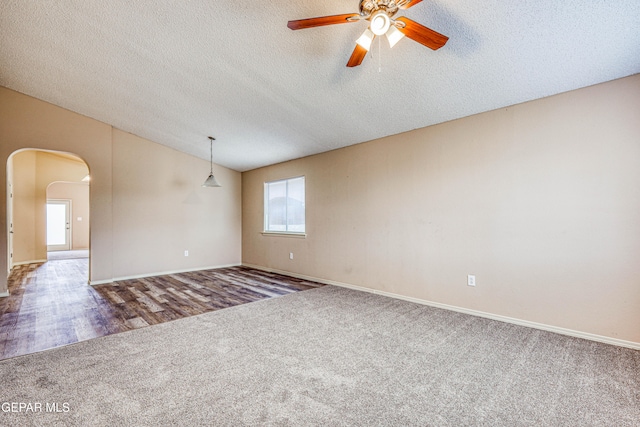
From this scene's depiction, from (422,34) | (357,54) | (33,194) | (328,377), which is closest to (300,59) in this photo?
(357,54)

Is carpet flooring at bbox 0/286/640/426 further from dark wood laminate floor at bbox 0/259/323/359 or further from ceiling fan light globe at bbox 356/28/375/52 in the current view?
ceiling fan light globe at bbox 356/28/375/52

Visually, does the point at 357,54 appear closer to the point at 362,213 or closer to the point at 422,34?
the point at 422,34

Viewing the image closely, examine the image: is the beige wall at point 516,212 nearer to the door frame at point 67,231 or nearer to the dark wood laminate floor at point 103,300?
the dark wood laminate floor at point 103,300

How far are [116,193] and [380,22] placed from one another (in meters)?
A: 5.54

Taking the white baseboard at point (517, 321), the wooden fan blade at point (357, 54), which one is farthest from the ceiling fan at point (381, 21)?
the white baseboard at point (517, 321)

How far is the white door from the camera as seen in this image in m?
9.95

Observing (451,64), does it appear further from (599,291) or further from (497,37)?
(599,291)

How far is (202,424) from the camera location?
1562 millimetres

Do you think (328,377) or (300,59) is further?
(300,59)

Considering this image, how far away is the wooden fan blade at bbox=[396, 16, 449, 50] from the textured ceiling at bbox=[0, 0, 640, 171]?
1.13 feet

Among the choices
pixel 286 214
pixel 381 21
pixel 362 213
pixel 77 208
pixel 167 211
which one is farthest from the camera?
pixel 77 208

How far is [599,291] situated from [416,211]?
1.96 meters

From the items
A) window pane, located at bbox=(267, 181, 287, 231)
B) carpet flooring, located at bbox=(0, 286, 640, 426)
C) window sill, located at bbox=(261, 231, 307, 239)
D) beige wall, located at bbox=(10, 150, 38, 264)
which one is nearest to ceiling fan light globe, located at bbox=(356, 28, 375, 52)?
carpet flooring, located at bbox=(0, 286, 640, 426)

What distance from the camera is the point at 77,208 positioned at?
10.3 m
